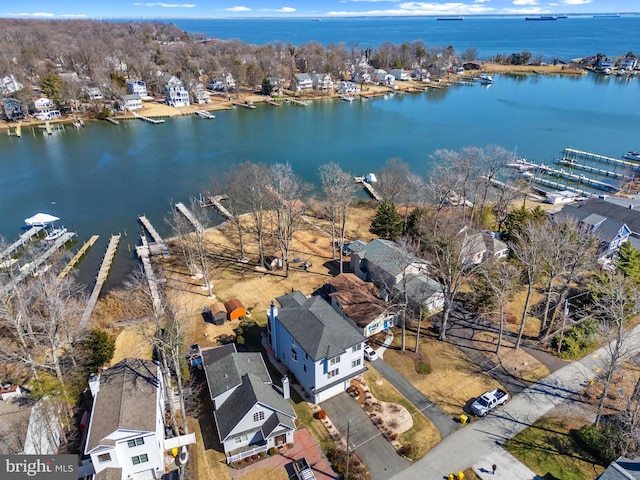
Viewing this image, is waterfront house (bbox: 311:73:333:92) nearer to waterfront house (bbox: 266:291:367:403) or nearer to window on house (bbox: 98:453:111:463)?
waterfront house (bbox: 266:291:367:403)

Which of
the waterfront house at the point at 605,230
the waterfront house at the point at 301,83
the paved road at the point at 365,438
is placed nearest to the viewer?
the paved road at the point at 365,438

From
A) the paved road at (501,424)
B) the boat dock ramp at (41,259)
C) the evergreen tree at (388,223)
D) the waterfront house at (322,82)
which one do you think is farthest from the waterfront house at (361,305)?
the waterfront house at (322,82)

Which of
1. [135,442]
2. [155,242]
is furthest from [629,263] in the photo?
[155,242]

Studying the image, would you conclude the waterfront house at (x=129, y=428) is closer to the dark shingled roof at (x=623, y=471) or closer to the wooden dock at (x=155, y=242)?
the dark shingled roof at (x=623, y=471)

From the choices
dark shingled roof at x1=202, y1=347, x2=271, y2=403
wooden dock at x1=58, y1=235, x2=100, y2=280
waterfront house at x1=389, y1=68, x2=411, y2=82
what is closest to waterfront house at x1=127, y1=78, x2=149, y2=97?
wooden dock at x1=58, y1=235, x2=100, y2=280

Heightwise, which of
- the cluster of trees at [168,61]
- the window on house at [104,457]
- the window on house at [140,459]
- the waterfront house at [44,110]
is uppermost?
the cluster of trees at [168,61]

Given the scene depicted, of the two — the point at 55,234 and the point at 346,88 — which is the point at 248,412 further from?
the point at 346,88

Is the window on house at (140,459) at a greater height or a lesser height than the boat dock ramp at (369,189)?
greater
